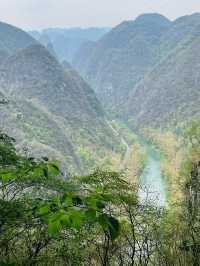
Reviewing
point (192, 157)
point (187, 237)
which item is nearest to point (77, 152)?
point (192, 157)

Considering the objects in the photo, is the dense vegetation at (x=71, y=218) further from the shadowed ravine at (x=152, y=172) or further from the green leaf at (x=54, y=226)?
the shadowed ravine at (x=152, y=172)

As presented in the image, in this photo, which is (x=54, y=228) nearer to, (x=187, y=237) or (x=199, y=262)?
(x=199, y=262)

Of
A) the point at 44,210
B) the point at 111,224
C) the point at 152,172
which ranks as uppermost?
the point at 152,172

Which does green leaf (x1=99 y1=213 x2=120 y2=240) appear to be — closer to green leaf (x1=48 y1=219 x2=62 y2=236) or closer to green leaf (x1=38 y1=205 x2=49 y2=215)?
green leaf (x1=48 y1=219 x2=62 y2=236)

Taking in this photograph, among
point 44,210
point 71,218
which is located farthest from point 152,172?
point 71,218

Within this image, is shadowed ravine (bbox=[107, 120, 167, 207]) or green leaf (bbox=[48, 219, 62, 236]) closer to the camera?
green leaf (bbox=[48, 219, 62, 236])

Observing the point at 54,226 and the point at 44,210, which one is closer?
the point at 54,226

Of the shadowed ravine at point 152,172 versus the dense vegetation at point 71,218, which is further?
the shadowed ravine at point 152,172

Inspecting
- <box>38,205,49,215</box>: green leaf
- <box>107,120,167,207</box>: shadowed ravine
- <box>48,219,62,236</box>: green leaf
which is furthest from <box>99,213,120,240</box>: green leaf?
<box>107,120,167,207</box>: shadowed ravine

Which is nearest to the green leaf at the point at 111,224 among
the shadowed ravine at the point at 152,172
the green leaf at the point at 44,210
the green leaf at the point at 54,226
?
the green leaf at the point at 54,226

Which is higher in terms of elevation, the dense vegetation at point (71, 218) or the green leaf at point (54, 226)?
the dense vegetation at point (71, 218)

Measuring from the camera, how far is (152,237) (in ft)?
97.9

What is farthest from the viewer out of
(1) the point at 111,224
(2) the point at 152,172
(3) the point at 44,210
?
(2) the point at 152,172

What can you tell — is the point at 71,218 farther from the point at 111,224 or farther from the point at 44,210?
the point at 44,210
